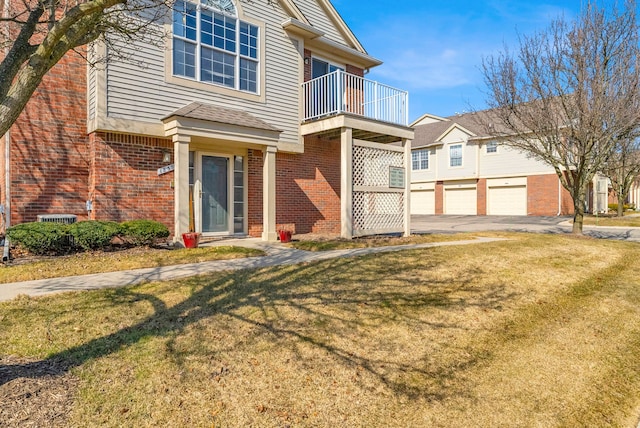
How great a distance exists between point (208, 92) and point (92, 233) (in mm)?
4577

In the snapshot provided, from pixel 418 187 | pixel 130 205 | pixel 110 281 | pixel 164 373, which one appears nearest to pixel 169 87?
pixel 130 205

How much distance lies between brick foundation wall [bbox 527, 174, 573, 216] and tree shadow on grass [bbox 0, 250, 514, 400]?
22.9 meters

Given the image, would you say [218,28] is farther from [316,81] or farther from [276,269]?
[276,269]

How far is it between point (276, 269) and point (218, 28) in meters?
7.06

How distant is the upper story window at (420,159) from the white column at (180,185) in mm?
26265

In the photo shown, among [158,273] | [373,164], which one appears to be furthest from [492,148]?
[158,273]

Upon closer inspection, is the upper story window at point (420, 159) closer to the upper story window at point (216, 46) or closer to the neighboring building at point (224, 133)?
the neighboring building at point (224, 133)

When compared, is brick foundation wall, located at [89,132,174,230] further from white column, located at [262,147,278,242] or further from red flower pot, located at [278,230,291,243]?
red flower pot, located at [278,230,291,243]

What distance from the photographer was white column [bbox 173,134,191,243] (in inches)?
342

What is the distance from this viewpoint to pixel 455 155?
30328 mm

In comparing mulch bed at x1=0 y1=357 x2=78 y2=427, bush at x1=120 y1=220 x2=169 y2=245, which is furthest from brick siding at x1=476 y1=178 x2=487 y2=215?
mulch bed at x1=0 y1=357 x2=78 y2=427

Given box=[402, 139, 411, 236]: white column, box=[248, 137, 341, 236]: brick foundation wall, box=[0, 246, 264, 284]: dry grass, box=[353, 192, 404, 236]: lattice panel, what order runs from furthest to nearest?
1. box=[402, 139, 411, 236]: white column
2. box=[248, 137, 341, 236]: brick foundation wall
3. box=[353, 192, 404, 236]: lattice panel
4. box=[0, 246, 264, 284]: dry grass

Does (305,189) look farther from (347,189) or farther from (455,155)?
(455,155)

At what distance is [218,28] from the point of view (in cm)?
1043
